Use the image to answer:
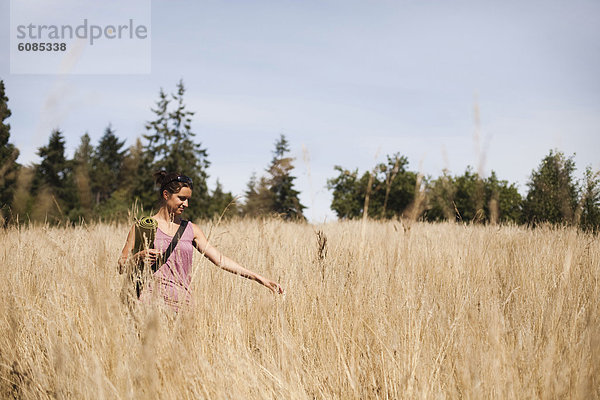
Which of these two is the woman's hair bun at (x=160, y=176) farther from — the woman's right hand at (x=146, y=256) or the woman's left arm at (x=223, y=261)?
the woman's right hand at (x=146, y=256)

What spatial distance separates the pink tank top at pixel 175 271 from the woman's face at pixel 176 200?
6.4 inches

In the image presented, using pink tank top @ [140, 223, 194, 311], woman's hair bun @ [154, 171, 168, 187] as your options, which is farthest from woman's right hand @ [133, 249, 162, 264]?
woman's hair bun @ [154, 171, 168, 187]

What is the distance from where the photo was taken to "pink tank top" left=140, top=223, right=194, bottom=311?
2541 millimetres

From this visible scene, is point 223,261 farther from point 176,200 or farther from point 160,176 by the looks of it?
point 160,176

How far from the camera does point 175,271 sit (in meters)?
2.55

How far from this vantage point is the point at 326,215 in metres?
3.42

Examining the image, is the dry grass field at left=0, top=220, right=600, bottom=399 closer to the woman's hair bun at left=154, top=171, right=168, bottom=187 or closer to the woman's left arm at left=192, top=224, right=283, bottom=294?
the woman's left arm at left=192, top=224, right=283, bottom=294

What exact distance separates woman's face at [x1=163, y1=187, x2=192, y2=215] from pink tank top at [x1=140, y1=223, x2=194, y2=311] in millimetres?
164

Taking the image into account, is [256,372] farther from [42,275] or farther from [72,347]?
[42,275]

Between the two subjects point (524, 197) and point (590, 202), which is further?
point (524, 197)

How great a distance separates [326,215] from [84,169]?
2277 mm

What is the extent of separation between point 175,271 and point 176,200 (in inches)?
24.4

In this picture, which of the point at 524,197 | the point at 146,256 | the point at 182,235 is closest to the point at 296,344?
the point at 146,256

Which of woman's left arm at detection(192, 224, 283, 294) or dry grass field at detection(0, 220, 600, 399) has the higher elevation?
woman's left arm at detection(192, 224, 283, 294)
